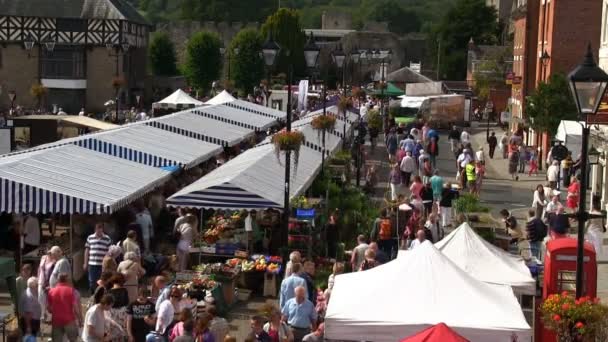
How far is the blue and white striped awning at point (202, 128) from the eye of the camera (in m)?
28.5

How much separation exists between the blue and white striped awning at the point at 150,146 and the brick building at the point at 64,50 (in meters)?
35.9

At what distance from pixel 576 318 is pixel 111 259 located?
6.44 meters

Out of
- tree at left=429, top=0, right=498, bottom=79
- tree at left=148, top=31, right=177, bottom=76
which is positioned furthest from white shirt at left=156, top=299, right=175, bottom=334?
tree at left=429, top=0, right=498, bottom=79

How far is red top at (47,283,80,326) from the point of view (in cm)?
1222

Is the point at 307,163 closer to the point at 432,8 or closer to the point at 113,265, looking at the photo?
the point at 113,265

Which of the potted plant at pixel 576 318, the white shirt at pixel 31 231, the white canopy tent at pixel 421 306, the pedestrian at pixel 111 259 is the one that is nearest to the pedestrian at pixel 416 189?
the white shirt at pixel 31 231

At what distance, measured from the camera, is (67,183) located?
56.0 ft

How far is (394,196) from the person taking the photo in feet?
83.0

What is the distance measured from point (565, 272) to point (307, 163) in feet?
35.7

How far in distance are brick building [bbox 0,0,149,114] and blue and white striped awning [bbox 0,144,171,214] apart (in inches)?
1671

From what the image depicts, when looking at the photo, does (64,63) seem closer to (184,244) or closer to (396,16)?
(184,244)

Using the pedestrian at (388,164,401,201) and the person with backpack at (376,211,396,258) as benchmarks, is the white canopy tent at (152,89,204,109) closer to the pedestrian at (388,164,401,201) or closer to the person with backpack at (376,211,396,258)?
the pedestrian at (388,164,401,201)

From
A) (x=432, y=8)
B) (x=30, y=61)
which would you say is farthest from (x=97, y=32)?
(x=432, y=8)

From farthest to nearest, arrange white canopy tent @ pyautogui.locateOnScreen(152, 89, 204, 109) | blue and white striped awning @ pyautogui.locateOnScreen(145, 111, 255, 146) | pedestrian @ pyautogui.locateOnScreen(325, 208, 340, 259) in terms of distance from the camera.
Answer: white canopy tent @ pyautogui.locateOnScreen(152, 89, 204, 109) → blue and white striped awning @ pyautogui.locateOnScreen(145, 111, 255, 146) → pedestrian @ pyautogui.locateOnScreen(325, 208, 340, 259)
